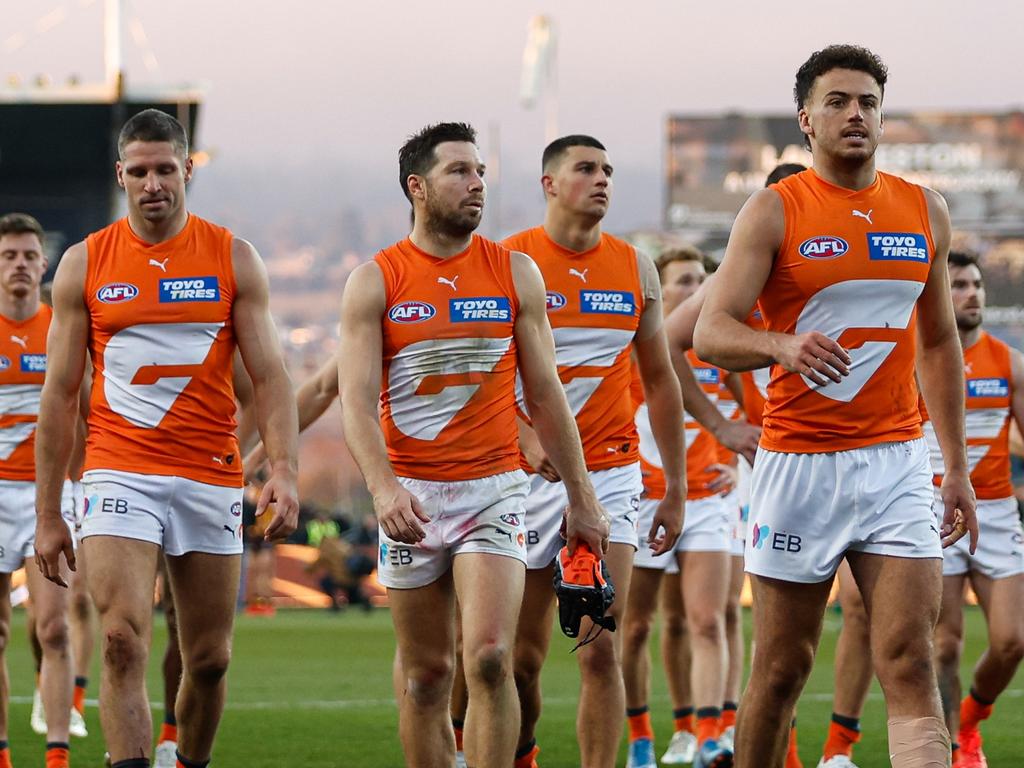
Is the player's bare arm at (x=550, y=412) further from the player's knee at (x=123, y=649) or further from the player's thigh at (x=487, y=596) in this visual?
the player's knee at (x=123, y=649)

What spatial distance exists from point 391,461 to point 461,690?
101 inches

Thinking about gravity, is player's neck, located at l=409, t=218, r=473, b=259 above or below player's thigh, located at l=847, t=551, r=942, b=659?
above

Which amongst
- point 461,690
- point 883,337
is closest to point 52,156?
point 461,690

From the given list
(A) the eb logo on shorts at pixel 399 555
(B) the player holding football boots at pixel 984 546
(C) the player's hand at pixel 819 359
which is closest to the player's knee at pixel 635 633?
(B) the player holding football boots at pixel 984 546

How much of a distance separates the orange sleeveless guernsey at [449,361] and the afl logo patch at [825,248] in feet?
4.56

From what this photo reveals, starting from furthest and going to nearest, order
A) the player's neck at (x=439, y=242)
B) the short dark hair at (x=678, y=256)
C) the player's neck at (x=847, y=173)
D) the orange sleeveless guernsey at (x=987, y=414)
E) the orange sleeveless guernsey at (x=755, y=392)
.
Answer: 1. the short dark hair at (x=678, y=256)
2. the orange sleeveless guernsey at (x=755, y=392)
3. the orange sleeveless guernsey at (x=987, y=414)
4. the player's neck at (x=439, y=242)
5. the player's neck at (x=847, y=173)

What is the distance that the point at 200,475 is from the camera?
25.3ft

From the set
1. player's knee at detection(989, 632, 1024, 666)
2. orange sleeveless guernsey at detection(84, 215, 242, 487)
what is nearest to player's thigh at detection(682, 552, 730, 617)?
player's knee at detection(989, 632, 1024, 666)

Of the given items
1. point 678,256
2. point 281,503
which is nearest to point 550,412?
point 281,503

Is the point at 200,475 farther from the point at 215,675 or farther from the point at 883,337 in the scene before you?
the point at 883,337

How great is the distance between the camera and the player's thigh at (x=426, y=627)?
7.35 metres

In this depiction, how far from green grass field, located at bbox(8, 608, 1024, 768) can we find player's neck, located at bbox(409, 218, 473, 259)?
14.2 feet

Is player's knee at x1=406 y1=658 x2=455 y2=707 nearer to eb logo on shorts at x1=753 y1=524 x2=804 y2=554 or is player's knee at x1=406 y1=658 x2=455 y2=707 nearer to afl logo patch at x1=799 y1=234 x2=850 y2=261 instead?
eb logo on shorts at x1=753 y1=524 x2=804 y2=554

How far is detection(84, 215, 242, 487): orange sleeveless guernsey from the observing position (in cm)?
764
